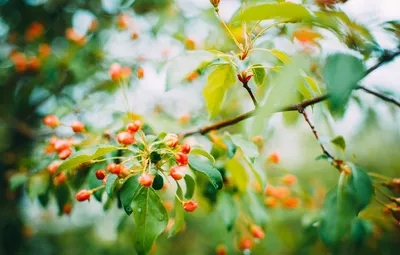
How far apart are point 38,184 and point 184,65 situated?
0.85 meters

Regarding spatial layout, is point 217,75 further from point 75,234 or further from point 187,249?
point 75,234

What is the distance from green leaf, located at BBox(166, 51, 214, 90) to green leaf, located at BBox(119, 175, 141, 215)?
0.28 m

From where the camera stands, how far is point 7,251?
245 cm

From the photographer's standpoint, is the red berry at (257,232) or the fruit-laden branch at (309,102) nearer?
the fruit-laden branch at (309,102)

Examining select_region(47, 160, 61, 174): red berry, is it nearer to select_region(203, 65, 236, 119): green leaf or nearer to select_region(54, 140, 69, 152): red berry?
select_region(54, 140, 69, 152): red berry

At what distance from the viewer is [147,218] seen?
2.50 feet

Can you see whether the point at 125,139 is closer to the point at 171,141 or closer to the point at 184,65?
the point at 171,141

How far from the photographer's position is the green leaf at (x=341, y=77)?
1.54 feet

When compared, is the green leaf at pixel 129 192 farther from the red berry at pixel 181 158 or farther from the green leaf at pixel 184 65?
the green leaf at pixel 184 65

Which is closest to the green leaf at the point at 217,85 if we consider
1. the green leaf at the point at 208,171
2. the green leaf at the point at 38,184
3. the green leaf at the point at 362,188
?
the green leaf at the point at 208,171

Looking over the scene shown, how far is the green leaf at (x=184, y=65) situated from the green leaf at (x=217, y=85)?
0.36 feet

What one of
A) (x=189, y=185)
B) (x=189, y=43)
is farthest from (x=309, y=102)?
(x=189, y=43)

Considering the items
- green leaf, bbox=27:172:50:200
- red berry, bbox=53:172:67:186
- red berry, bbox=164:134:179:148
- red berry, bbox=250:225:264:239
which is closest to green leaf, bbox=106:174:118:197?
red berry, bbox=164:134:179:148

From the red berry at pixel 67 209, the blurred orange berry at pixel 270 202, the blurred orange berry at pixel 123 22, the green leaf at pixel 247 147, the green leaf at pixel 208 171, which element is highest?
the green leaf at pixel 247 147
